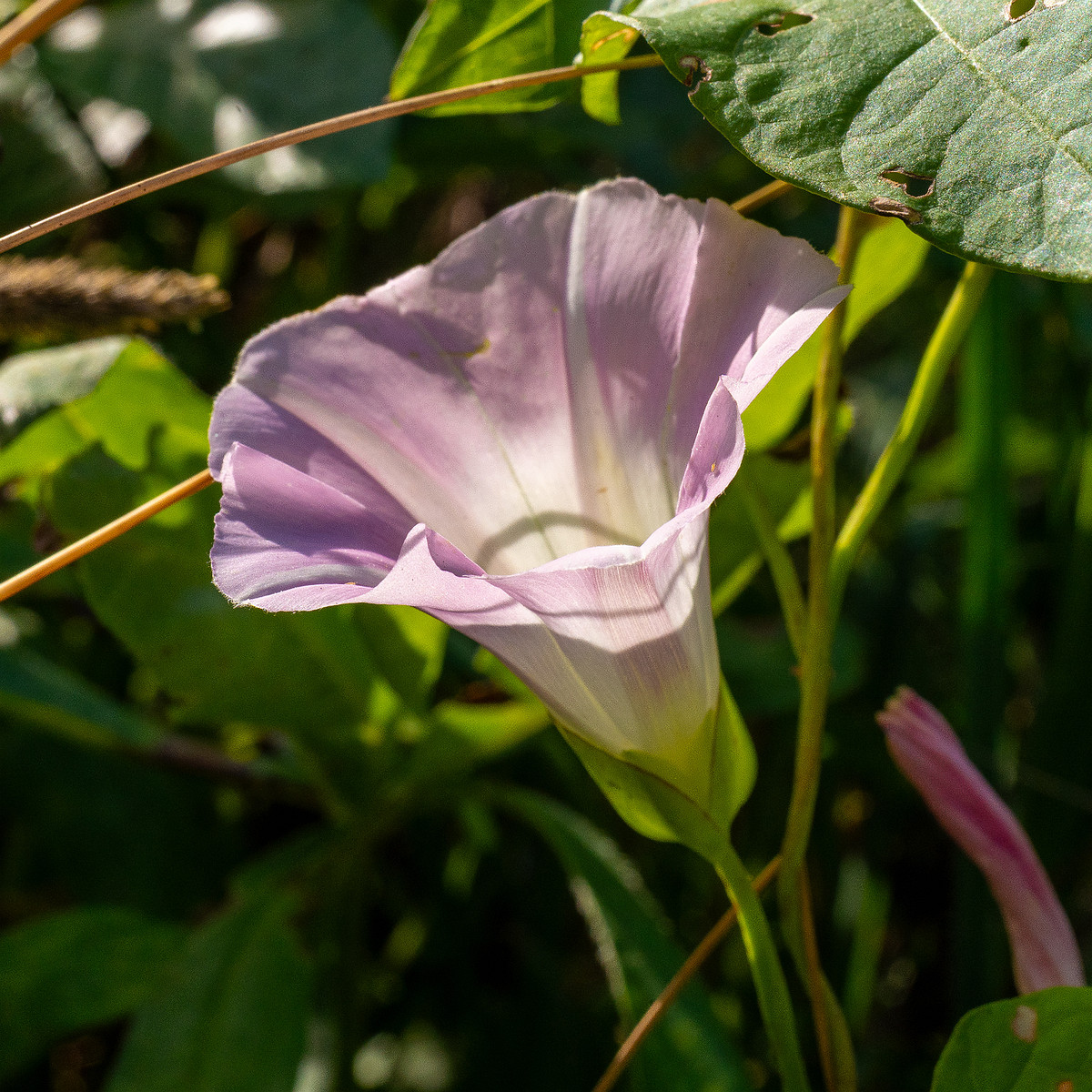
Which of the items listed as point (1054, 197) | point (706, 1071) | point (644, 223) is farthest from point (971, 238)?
point (706, 1071)

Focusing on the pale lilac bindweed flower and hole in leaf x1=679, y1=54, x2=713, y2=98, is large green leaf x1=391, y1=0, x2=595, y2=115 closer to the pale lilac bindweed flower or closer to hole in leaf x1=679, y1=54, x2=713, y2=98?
hole in leaf x1=679, y1=54, x2=713, y2=98

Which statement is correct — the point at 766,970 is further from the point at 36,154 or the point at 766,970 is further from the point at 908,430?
the point at 36,154

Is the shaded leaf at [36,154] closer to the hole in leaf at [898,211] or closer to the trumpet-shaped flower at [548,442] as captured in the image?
the trumpet-shaped flower at [548,442]

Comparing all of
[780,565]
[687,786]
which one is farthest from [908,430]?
[687,786]

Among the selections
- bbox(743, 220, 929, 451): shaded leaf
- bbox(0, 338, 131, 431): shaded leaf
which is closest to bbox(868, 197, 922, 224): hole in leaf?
bbox(743, 220, 929, 451): shaded leaf

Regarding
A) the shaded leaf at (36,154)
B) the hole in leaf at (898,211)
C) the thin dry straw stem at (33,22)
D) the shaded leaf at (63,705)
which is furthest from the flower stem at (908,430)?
the shaded leaf at (36,154)

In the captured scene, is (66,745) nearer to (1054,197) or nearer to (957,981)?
(957,981)
